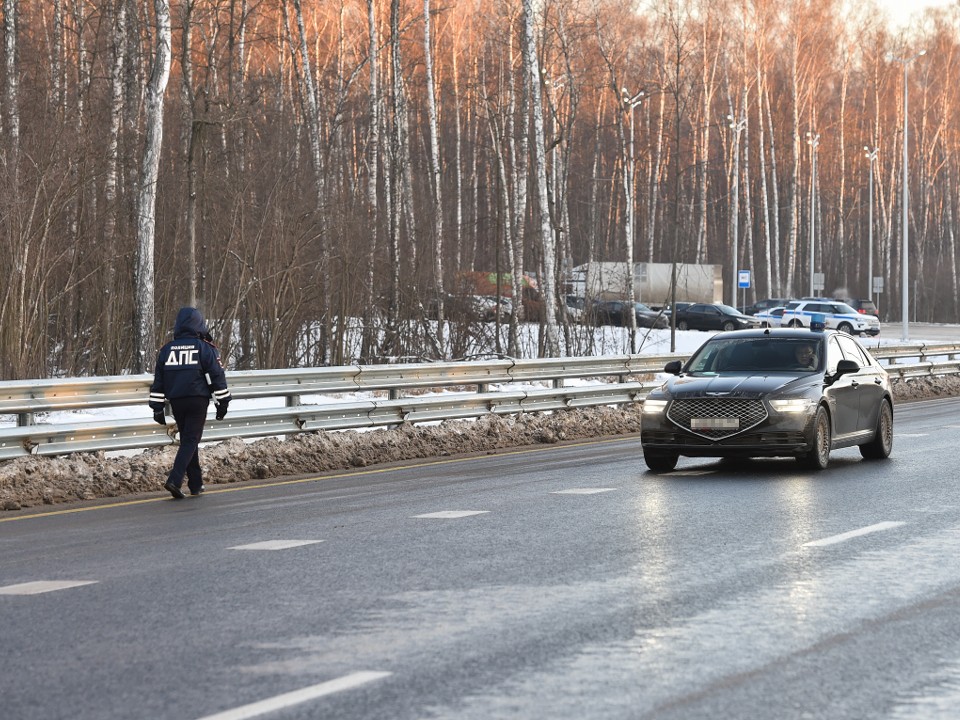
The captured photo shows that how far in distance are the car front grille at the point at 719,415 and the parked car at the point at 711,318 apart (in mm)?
52242

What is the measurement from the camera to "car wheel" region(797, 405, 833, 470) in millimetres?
15719

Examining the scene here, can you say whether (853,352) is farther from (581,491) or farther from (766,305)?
(766,305)

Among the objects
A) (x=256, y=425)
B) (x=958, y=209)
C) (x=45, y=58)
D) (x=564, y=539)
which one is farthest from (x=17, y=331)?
(x=958, y=209)

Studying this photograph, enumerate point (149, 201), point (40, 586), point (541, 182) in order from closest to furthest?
1. point (40, 586)
2. point (149, 201)
3. point (541, 182)

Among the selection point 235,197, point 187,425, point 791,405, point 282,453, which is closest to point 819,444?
point 791,405

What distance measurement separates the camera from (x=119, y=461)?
14.1 meters

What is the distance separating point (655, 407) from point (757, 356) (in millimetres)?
1742

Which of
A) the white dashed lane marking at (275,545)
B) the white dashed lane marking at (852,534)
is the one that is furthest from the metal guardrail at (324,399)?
the white dashed lane marking at (852,534)

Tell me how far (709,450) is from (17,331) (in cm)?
963

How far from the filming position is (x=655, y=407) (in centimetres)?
1591

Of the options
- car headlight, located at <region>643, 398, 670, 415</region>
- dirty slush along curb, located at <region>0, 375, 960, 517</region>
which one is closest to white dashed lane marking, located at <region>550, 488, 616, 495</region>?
car headlight, located at <region>643, 398, 670, 415</region>

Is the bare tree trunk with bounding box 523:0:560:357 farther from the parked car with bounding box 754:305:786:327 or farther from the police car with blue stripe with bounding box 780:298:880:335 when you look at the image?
the parked car with bounding box 754:305:786:327

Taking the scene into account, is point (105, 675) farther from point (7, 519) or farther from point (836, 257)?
point (836, 257)

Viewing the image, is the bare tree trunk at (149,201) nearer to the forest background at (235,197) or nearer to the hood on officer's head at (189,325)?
the forest background at (235,197)
